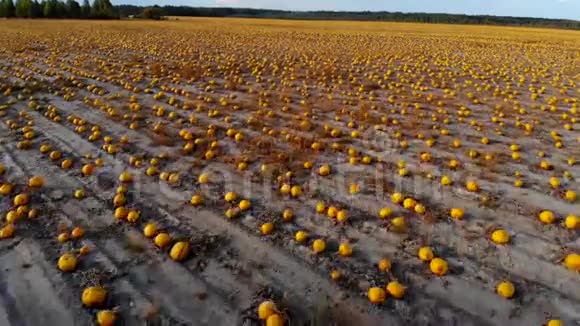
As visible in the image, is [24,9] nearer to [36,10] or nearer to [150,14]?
[36,10]

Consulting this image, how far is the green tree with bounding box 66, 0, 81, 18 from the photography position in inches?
2430

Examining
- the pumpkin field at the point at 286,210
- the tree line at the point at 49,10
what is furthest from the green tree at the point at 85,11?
the pumpkin field at the point at 286,210

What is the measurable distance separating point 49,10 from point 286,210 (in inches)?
2900

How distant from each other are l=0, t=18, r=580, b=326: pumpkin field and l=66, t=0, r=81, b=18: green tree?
6474 centimetres

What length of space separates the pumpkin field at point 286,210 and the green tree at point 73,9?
212 ft

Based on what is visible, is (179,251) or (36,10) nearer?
(179,251)

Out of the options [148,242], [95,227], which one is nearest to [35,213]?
[95,227]

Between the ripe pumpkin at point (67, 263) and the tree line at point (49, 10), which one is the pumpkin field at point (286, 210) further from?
the tree line at point (49, 10)

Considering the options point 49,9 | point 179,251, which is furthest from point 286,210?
point 49,9

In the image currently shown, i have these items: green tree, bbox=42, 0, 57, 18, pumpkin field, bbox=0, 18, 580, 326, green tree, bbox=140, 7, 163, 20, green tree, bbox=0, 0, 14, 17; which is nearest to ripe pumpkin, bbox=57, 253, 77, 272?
pumpkin field, bbox=0, 18, 580, 326

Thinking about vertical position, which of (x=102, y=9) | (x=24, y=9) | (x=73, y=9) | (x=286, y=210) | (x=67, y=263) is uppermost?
(x=102, y=9)

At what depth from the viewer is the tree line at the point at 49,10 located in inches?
2307

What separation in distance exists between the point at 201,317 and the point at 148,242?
4.20ft

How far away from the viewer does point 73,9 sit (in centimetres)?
6244
